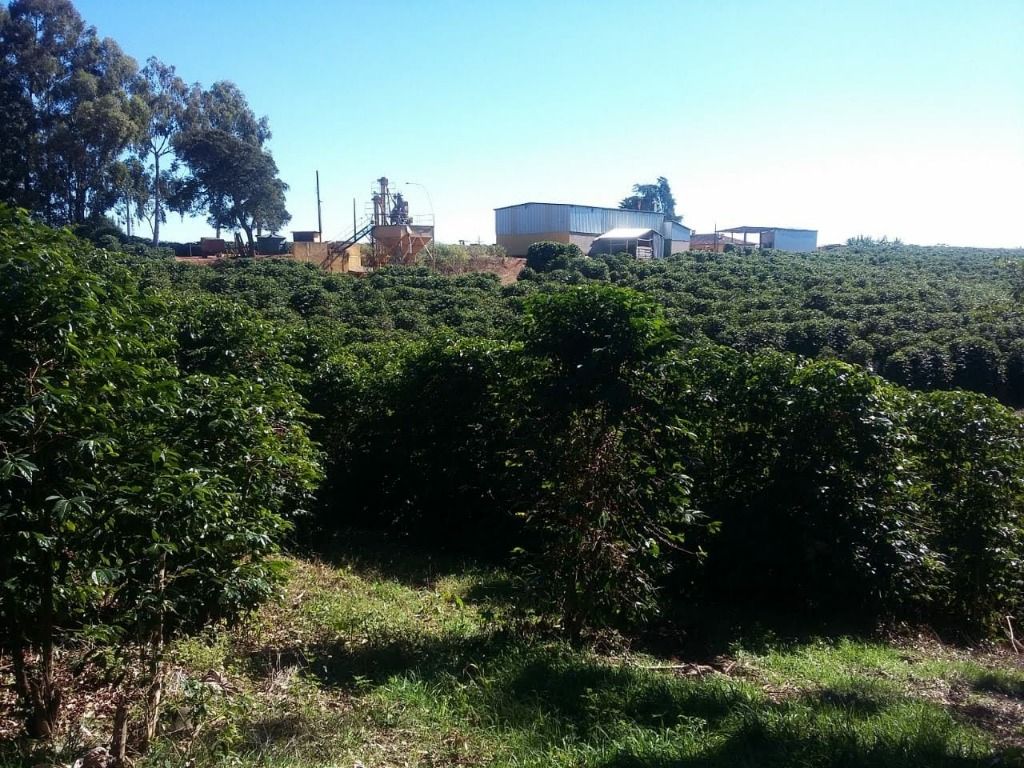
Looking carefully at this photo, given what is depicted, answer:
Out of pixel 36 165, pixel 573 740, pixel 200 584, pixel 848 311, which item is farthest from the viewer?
pixel 36 165

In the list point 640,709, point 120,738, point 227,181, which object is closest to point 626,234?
point 227,181

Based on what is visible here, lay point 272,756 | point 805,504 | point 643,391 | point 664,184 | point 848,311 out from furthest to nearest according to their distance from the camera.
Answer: point 664,184
point 848,311
point 805,504
point 643,391
point 272,756

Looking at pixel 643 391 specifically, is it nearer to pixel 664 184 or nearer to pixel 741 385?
pixel 741 385

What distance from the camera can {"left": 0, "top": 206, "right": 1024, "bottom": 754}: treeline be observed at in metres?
3.76

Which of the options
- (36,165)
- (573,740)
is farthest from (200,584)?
(36,165)

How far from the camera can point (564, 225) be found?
45.5m

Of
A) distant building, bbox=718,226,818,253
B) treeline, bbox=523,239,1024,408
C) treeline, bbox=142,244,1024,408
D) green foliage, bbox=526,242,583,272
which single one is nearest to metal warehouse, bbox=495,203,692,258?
green foliage, bbox=526,242,583,272

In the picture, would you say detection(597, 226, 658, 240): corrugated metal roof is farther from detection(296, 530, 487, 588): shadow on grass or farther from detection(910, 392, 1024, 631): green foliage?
detection(910, 392, 1024, 631): green foliage

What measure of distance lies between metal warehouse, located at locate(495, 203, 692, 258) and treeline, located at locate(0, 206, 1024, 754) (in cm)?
3556

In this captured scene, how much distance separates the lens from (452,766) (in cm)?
402

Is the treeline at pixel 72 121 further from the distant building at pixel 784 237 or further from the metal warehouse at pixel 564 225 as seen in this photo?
the distant building at pixel 784 237

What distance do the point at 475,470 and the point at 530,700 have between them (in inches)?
167

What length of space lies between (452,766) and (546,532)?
237 cm

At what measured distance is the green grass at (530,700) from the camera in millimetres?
4000
